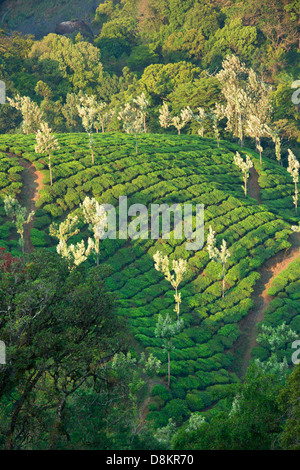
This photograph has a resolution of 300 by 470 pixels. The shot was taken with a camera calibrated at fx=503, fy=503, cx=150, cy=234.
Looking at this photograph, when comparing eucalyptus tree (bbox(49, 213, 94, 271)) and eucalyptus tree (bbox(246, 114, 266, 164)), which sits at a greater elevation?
eucalyptus tree (bbox(246, 114, 266, 164))

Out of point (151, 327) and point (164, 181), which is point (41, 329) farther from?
point (164, 181)

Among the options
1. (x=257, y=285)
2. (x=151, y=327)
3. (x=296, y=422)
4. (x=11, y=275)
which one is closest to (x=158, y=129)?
(x=257, y=285)

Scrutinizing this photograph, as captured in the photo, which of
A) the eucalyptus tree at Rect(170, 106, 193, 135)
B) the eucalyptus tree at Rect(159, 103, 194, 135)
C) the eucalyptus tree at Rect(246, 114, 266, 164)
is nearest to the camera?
the eucalyptus tree at Rect(246, 114, 266, 164)

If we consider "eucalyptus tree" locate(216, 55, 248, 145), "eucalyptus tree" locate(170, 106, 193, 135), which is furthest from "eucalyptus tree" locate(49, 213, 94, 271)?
"eucalyptus tree" locate(216, 55, 248, 145)

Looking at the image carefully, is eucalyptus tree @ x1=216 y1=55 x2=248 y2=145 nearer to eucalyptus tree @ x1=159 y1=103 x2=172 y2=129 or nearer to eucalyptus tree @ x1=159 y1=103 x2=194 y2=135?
eucalyptus tree @ x1=159 y1=103 x2=194 y2=135

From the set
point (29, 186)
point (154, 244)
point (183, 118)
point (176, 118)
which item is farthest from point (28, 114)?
point (154, 244)

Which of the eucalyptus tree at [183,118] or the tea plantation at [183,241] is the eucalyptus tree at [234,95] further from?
the tea plantation at [183,241]
